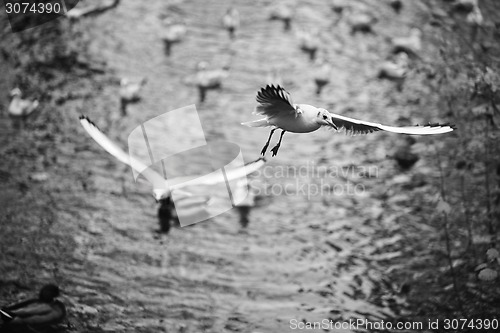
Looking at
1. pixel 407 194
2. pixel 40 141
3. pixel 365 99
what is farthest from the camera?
pixel 365 99

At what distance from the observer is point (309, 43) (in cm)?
1232

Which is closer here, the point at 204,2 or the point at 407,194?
the point at 407,194

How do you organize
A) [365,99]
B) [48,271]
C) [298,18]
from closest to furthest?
1. [48,271]
2. [365,99]
3. [298,18]

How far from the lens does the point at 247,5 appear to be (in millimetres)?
13977

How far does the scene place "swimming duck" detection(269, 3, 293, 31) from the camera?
13352mm

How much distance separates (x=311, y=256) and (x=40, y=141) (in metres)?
4.27

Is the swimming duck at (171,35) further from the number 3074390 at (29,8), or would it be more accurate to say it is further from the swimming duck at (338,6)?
the swimming duck at (338,6)

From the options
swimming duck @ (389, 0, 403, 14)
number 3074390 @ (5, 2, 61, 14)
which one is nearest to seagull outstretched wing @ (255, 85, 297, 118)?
number 3074390 @ (5, 2, 61, 14)

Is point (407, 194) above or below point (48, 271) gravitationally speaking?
below

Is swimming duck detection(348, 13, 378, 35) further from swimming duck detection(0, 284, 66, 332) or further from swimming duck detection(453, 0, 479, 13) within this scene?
swimming duck detection(0, 284, 66, 332)

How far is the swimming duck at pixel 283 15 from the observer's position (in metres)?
13.4

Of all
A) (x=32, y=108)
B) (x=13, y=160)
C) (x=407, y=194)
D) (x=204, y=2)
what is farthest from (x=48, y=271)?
(x=204, y=2)

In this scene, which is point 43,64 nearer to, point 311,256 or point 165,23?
point 165,23

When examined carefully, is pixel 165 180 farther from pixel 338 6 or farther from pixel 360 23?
pixel 338 6
